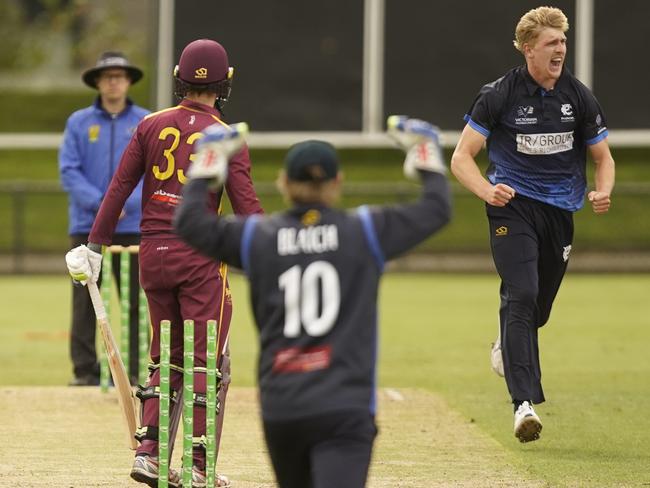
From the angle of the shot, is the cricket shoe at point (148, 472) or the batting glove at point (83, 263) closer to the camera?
the cricket shoe at point (148, 472)

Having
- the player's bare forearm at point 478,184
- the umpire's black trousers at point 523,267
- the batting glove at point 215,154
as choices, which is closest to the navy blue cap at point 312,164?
the batting glove at point 215,154

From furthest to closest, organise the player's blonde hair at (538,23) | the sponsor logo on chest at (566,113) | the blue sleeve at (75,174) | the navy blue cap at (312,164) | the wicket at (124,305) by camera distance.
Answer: the blue sleeve at (75,174), the wicket at (124,305), the sponsor logo on chest at (566,113), the player's blonde hair at (538,23), the navy blue cap at (312,164)

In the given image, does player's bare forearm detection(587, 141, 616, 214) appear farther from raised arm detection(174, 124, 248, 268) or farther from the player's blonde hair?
raised arm detection(174, 124, 248, 268)

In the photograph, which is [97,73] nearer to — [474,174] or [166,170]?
[474,174]

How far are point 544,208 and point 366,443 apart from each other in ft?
11.4

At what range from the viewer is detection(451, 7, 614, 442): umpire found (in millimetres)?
7648

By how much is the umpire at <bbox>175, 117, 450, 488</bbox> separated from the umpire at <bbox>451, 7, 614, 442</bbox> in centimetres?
293

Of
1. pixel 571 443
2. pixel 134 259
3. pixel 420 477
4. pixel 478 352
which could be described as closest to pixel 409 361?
pixel 478 352

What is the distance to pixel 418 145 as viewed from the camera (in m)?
4.98

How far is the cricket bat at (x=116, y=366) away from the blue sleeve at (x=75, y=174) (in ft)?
10.6

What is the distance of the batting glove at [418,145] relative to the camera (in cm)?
494

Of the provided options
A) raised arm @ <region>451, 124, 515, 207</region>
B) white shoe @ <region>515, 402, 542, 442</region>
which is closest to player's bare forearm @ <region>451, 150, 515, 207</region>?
raised arm @ <region>451, 124, 515, 207</region>

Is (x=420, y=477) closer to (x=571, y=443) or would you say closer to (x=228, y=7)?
(x=571, y=443)

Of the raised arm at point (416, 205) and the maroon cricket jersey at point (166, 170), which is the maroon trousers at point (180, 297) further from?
the raised arm at point (416, 205)
